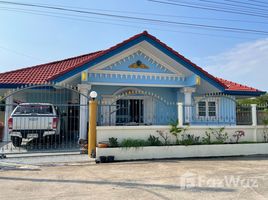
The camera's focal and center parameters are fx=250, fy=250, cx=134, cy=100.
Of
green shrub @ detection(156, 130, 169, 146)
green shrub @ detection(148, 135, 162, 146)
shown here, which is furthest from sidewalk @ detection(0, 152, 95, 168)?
green shrub @ detection(156, 130, 169, 146)

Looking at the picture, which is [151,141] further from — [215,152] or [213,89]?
[213,89]

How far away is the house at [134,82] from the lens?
1131cm

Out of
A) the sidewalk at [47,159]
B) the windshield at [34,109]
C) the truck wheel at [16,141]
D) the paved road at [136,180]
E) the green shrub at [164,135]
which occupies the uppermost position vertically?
the windshield at [34,109]

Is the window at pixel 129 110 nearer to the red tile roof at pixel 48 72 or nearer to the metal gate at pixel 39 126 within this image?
the metal gate at pixel 39 126

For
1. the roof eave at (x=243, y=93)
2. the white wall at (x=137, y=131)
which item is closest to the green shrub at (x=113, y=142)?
the white wall at (x=137, y=131)

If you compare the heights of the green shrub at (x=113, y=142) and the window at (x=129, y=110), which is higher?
the window at (x=129, y=110)

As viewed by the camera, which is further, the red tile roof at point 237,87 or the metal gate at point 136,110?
the red tile roof at point 237,87

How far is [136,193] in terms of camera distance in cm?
520

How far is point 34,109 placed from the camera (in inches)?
418

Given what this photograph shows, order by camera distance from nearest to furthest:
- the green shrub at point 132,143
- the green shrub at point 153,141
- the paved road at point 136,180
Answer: the paved road at point 136,180, the green shrub at point 132,143, the green shrub at point 153,141

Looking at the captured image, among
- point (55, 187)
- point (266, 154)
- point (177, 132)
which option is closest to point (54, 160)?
point (55, 187)

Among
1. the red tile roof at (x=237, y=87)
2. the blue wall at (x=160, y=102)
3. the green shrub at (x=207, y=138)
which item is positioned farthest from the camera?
the red tile roof at (x=237, y=87)

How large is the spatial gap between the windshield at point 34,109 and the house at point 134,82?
35.4 inches

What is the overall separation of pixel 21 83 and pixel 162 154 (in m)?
7.56
